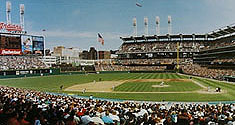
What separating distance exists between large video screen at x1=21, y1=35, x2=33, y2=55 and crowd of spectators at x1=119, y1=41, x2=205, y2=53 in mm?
Answer: 45606

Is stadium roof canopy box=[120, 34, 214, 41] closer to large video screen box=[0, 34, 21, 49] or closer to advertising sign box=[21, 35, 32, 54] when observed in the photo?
advertising sign box=[21, 35, 32, 54]

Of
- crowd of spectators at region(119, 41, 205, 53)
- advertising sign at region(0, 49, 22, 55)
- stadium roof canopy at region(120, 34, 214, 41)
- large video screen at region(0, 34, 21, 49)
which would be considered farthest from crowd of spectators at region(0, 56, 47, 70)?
stadium roof canopy at region(120, 34, 214, 41)

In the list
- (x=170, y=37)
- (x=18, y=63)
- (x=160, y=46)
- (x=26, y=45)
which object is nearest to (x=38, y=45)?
(x=26, y=45)

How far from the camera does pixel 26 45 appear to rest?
7150 centimetres

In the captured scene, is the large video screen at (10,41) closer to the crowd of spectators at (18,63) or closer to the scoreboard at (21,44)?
the scoreboard at (21,44)

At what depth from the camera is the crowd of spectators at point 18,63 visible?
6974 cm

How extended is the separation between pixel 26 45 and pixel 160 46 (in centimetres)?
5807

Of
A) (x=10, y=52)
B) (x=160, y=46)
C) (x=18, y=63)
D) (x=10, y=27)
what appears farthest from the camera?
(x=160, y=46)

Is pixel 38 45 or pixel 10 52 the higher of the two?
pixel 38 45

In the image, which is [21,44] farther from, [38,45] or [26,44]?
[38,45]

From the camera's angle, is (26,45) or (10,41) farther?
(26,45)

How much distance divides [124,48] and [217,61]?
5179 centimetres

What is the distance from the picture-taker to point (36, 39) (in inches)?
2938

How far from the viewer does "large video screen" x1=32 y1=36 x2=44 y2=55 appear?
74.2 meters
